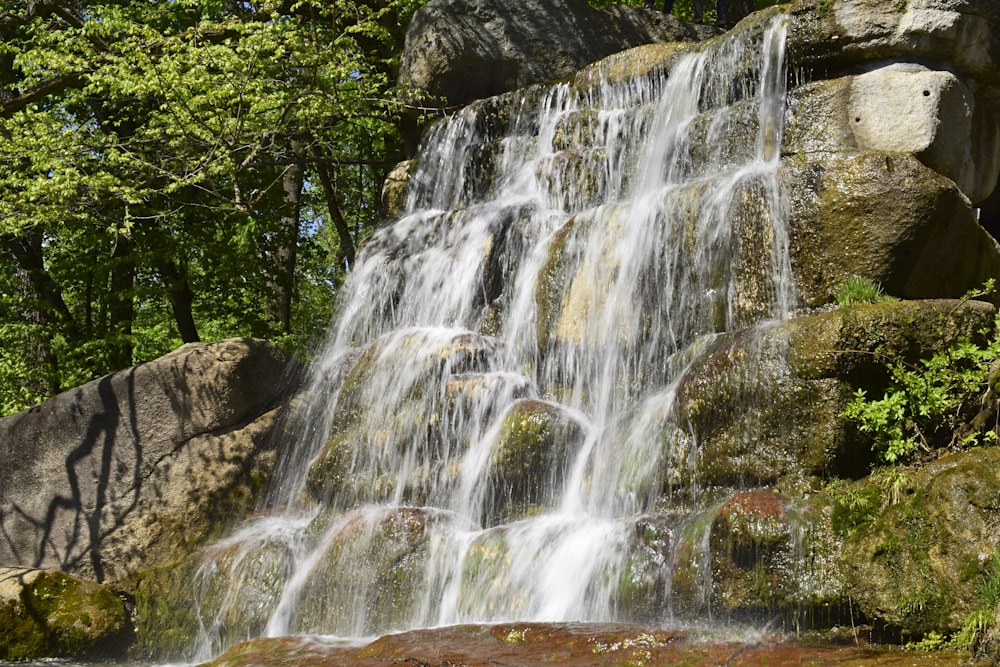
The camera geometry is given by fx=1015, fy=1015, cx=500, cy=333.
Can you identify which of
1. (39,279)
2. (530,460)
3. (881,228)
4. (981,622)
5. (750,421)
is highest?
(39,279)

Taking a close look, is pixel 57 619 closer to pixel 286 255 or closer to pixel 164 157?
pixel 164 157

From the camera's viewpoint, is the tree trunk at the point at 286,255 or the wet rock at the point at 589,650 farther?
the tree trunk at the point at 286,255

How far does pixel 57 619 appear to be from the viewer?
904cm

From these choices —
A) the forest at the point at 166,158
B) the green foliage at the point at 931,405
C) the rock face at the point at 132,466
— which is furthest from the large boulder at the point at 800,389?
the forest at the point at 166,158

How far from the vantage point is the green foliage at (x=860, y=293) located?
7.40 metres

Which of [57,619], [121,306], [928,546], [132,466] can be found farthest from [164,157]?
[928,546]

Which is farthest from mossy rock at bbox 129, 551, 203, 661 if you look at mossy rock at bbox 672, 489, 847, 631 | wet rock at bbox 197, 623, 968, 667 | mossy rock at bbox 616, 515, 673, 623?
mossy rock at bbox 672, 489, 847, 631

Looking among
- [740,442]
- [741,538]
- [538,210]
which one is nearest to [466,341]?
[538,210]

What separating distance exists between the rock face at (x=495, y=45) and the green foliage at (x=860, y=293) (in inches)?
296

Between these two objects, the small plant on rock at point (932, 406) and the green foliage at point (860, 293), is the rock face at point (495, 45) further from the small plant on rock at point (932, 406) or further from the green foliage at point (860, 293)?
the small plant on rock at point (932, 406)

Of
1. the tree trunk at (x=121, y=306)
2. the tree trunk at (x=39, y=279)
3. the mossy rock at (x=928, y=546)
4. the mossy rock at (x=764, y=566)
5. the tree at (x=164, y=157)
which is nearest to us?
the mossy rock at (x=928, y=546)

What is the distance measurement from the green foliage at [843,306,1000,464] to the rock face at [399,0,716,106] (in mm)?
8848

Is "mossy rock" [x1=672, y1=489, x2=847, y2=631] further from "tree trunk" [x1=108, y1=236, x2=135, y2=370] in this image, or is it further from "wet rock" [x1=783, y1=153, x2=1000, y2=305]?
"tree trunk" [x1=108, y1=236, x2=135, y2=370]

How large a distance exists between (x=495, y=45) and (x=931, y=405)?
9.38 meters
